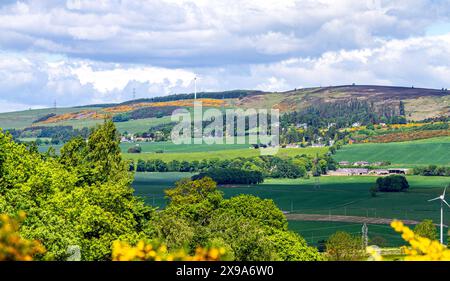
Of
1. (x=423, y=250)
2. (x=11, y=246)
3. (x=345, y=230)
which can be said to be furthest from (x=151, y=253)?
(x=345, y=230)

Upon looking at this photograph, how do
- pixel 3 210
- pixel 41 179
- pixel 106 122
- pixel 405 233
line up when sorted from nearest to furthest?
1. pixel 405 233
2. pixel 3 210
3. pixel 41 179
4. pixel 106 122

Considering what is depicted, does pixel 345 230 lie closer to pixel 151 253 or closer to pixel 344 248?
pixel 344 248

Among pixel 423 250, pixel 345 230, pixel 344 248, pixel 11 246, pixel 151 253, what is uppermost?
pixel 11 246

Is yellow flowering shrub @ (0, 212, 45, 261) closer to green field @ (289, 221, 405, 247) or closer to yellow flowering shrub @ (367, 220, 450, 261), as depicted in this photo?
yellow flowering shrub @ (367, 220, 450, 261)

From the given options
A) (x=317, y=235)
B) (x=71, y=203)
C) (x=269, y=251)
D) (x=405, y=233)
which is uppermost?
(x=405, y=233)

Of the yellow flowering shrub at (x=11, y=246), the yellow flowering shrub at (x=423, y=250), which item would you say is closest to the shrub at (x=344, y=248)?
the yellow flowering shrub at (x=423, y=250)

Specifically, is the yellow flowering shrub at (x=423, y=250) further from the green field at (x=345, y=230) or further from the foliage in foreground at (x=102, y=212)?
the green field at (x=345, y=230)

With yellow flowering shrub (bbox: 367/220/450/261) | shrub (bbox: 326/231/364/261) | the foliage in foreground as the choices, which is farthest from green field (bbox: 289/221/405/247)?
yellow flowering shrub (bbox: 367/220/450/261)

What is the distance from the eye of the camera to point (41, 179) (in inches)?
2736

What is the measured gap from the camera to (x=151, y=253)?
57.1ft

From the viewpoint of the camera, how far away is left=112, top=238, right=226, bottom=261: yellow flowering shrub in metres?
17.0
